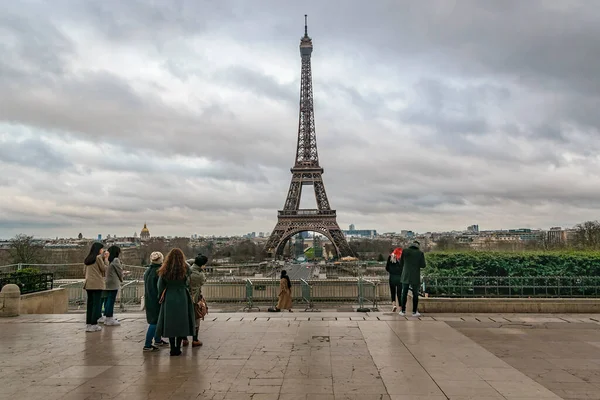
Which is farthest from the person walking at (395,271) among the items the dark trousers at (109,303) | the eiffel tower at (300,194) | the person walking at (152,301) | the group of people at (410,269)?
the eiffel tower at (300,194)

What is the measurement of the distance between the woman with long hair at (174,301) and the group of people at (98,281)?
257 cm

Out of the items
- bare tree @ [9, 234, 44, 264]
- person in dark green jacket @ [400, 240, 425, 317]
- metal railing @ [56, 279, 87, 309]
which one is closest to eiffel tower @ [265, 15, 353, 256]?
bare tree @ [9, 234, 44, 264]

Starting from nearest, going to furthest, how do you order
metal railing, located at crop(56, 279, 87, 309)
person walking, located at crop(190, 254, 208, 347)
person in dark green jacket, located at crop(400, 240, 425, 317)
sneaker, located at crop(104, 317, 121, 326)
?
person walking, located at crop(190, 254, 208, 347)
sneaker, located at crop(104, 317, 121, 326)
person in dark green jacket, located at crop(400, 240, 425, 317)
metal railing, located at crop(56, 279, 87, 309)

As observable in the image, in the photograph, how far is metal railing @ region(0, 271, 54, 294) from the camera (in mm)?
11359

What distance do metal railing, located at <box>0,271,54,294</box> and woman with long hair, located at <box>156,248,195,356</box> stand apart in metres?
6.63

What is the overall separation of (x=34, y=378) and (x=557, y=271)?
1176 centimetres

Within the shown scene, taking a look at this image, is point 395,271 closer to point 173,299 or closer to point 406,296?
point 406,296

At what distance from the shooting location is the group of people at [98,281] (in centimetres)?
878

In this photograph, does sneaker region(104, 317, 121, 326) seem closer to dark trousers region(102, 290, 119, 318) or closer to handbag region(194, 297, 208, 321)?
dark trousers region(102, 290, 119, 318)

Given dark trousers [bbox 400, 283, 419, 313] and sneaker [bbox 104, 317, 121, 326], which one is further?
dark trousers [bbox 400, 283, 419, 313]

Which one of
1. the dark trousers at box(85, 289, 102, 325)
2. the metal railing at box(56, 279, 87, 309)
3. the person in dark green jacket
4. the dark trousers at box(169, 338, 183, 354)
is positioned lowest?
the metal railing at box(56, 279, 87, 309)

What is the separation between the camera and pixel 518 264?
11.9 metres

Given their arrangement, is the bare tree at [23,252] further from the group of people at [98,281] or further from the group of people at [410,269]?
the group of people at [410,269]

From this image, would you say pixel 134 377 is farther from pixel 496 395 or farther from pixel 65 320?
pixel 65 320
